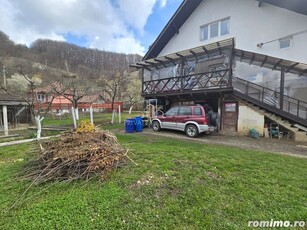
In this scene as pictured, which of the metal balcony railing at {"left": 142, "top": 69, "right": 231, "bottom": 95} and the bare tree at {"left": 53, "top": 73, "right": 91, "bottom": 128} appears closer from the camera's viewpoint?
the metal balcony railing at {"left": 142, "top": 69, "right": 231, "bottom": 95}

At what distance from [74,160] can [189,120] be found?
6942 mm

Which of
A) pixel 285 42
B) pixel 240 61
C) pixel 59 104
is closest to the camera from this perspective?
pixel 285 42

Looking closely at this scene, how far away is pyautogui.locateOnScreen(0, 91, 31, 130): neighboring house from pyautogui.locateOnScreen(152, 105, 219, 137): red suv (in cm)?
1414

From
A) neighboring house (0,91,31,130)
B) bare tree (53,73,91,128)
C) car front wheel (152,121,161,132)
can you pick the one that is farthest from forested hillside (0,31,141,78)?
car front wheel (152,121,161,132)

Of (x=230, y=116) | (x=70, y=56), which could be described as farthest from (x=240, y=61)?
(x=70, y=56)

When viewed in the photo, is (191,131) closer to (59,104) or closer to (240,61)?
(240,61)

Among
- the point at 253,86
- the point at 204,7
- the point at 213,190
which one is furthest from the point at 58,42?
the point at 213,190

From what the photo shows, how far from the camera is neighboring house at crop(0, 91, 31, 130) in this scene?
15.6 metres

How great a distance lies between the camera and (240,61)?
1223 centimetres

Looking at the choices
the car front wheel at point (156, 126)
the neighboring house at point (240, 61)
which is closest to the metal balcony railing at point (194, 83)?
the neighboring house at point (240, 61)

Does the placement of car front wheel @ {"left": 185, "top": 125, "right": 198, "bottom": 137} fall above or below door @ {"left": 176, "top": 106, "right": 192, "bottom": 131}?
below
